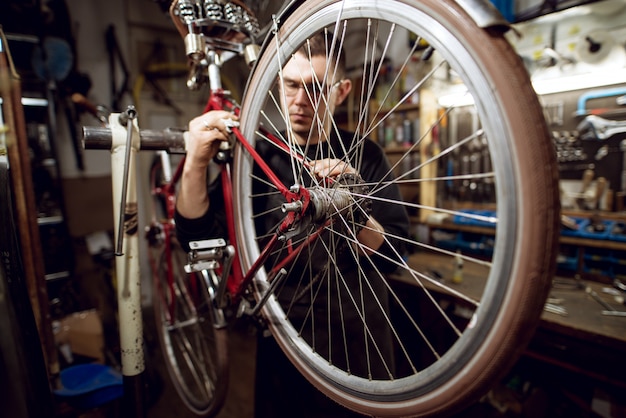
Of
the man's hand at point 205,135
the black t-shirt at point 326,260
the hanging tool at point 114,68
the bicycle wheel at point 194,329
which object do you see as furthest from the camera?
the hanging tool at point 114,68

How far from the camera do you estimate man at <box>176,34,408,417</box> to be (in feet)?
3.00

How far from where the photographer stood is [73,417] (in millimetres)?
1566

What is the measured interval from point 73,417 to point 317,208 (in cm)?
170

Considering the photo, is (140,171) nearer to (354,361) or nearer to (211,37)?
(211,37)

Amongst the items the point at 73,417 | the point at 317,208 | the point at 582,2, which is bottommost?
the point at 73,417

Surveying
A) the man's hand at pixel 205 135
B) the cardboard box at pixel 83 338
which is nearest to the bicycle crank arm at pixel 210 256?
→ the man's hand at pixel 205 135


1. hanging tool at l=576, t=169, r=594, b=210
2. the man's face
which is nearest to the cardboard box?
the man's face

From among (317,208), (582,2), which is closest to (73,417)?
(317,208)

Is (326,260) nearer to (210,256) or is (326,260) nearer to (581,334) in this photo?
(210,256)

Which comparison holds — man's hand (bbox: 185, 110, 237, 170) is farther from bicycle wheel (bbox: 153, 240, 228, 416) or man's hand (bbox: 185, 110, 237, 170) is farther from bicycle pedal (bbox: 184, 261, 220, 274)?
bicycle wheel (bbox: 153, 240, 228, 416)

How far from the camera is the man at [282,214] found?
92 centimetres

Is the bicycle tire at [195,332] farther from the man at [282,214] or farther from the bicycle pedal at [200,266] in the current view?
the bicycle pedal at [200,266]

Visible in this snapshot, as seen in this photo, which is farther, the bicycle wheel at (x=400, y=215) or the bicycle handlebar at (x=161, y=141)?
the bicycle handlebar at (x=161, y=141)

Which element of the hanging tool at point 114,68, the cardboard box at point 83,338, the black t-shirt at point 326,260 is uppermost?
the hanging tool at point 114,68
